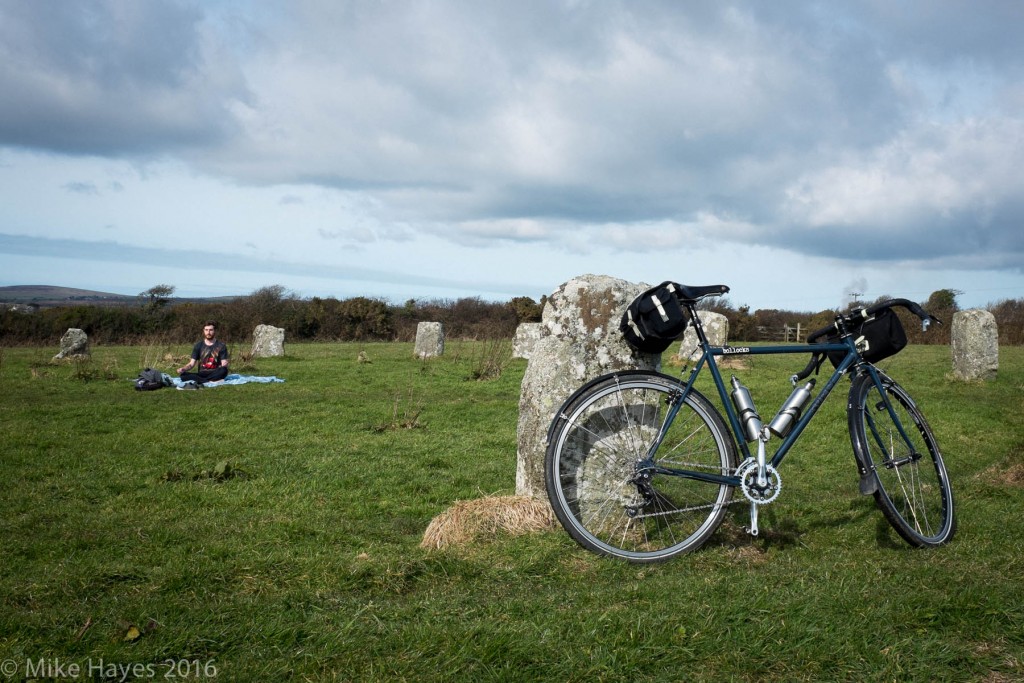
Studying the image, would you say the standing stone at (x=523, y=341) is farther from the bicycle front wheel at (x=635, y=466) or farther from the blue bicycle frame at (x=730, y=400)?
the blue bicycle frame at (x=730, y=400)

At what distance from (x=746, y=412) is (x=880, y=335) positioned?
1.04 metres

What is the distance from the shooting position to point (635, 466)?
503 cm

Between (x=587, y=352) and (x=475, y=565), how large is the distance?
67.2 inches

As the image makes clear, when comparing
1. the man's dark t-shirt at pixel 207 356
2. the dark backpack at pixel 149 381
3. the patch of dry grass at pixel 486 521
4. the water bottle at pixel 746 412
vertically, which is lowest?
the dark backpack at pixel 149 381

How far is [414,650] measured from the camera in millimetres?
3576

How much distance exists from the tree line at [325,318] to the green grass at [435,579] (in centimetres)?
2189

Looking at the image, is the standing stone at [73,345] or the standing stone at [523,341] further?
the standing stone at [523,341]

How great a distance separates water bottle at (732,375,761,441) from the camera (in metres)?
4.82

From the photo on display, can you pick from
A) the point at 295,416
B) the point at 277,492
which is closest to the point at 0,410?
the point at 295,416

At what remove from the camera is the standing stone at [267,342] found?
24.2 metres

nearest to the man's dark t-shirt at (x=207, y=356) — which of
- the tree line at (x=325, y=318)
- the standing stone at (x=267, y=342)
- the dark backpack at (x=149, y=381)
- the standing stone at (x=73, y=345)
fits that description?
the dark backpack at (x=149, y=381)

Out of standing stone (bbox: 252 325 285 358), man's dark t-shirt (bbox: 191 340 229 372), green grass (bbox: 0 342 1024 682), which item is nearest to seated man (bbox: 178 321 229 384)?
man's dark t-shirt (bbox: 191 340 229 372)

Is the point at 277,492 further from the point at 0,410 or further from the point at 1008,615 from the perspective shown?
the point at 0,410

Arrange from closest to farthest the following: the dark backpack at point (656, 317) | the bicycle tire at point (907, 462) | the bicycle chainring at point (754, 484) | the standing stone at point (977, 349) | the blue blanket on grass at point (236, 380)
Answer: the bicycle chainring at point (754, 484)
the dark backpack at point (656, 317)
the bicycle tire at point (907, 462)
the blue blanket on grass at point (236, 380)
the standing stone at point (977, 349)
